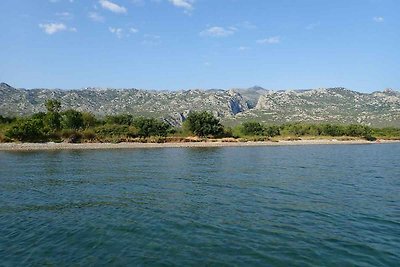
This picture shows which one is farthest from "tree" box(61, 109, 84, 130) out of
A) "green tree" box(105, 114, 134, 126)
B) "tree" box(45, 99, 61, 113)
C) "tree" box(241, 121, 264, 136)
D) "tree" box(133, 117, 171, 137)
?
"tree" box(241, 121, 264, 136)

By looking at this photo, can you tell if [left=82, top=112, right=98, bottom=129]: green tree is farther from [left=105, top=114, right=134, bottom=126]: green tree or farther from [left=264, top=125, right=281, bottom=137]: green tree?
[left=264, top=125, right=281, bottom=137]: green tree

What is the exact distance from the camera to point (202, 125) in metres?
162

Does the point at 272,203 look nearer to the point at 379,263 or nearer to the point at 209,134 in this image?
the point at 379,263

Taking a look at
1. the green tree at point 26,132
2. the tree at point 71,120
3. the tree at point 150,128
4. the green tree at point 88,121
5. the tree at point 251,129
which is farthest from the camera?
the tree at point 251,129

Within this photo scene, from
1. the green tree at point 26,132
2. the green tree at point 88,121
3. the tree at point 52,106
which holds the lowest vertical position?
the green tree at point 26,132

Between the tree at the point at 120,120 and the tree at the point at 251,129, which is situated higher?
the tree at the point at 120,120

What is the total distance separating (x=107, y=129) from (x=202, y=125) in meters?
42.6

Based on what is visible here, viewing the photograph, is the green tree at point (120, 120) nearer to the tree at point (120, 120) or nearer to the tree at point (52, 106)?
the tree at point (120, 120)

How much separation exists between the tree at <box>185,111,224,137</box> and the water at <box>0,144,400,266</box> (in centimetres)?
11606

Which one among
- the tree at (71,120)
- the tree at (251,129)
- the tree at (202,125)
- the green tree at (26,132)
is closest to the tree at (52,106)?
the tree at (71,120)

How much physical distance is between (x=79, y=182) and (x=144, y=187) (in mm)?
9604

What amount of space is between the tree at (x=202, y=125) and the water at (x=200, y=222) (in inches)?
4569

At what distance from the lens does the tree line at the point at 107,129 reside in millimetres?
128875

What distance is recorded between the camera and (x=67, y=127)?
147m
